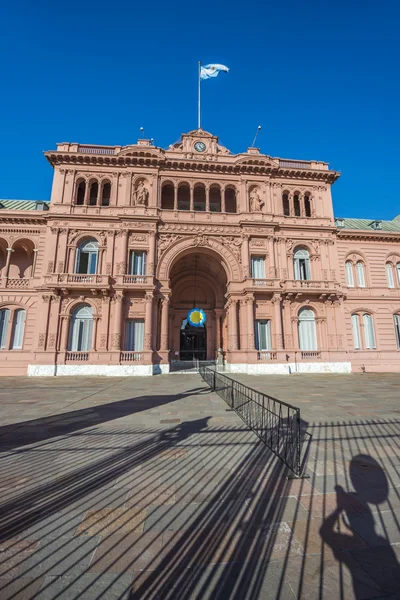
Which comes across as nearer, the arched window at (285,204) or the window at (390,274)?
the window at (390,274)

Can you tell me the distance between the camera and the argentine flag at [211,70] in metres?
22.7

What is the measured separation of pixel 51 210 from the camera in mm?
21562

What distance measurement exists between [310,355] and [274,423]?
16.5 metres

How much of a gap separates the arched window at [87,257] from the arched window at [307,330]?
17269mm

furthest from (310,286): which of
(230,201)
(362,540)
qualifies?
(362,540)

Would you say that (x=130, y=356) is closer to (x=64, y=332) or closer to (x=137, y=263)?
(x=64, y=332)

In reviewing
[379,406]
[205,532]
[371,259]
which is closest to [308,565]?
[205,532]

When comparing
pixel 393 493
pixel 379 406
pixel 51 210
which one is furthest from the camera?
pixel 51 210

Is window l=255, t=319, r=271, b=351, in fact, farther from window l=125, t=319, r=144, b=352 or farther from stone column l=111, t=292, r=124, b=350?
stone column l=111, t=292, r=124, b=350

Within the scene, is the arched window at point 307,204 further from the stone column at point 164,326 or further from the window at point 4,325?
the window at point 4,325

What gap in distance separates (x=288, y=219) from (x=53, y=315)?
20683mm

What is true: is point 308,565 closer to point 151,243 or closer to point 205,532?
point 205,532

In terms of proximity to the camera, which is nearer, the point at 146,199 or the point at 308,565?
the point at 308,565

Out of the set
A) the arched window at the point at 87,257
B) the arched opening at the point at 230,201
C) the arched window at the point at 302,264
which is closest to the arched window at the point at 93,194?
the arched window at the point at 87,257
